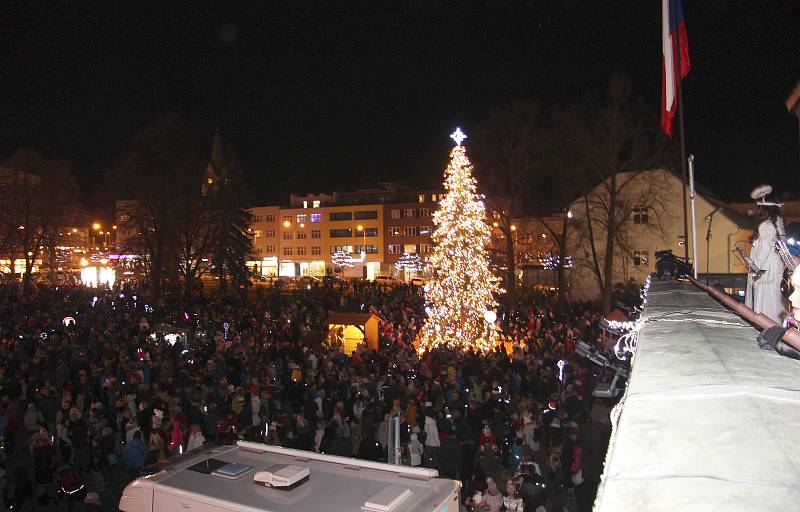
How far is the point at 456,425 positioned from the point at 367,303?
17261 mm

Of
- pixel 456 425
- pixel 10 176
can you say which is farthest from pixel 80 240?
pixel 456 425

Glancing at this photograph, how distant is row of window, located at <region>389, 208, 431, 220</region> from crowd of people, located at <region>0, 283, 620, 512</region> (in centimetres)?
4858

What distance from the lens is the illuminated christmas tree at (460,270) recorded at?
829 inches

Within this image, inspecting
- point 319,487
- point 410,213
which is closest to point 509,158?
point 319,487

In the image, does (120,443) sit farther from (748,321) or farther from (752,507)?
(752,507)

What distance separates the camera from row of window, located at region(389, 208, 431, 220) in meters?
69.8

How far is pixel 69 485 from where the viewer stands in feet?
27.2

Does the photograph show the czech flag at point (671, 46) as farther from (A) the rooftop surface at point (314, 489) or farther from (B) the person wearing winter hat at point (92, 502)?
(B) the person wearing winter hat at point (92, 502)

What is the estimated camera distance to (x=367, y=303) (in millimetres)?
27250

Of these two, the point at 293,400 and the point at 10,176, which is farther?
the point at 10,176

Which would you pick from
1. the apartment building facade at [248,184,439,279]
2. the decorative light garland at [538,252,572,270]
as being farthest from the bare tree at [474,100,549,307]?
the apartment building facade at [248,184,439,279]

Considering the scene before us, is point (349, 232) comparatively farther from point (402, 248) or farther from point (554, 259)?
point (554, 259)

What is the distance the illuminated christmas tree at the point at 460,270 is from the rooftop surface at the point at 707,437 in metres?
18.5

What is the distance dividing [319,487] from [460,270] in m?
16.6
